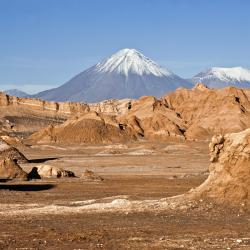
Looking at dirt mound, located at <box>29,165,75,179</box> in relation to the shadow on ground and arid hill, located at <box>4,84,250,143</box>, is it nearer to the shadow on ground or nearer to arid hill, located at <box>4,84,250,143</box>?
the shadow on ground

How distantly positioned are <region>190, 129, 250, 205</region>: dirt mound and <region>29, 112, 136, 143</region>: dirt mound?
87751 mm

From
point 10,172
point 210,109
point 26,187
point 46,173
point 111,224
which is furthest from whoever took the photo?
point 210,109

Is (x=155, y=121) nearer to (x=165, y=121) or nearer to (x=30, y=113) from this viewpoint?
(x=165, y=121)

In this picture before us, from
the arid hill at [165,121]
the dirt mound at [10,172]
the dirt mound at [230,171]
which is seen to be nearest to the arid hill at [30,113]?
the arid hill at [165,121]

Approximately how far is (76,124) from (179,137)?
16621 mm

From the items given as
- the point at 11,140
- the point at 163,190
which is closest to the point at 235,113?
the point at 11,140

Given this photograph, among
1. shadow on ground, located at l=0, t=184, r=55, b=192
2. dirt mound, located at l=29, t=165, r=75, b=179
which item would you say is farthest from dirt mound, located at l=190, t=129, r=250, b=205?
dirt mound, located at l=29, t=165, r=75, b=179

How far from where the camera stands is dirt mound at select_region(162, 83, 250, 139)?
122 metres

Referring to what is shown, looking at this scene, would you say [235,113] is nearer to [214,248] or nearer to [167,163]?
[167,163]

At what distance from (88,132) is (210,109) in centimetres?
2904

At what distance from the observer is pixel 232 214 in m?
22.1

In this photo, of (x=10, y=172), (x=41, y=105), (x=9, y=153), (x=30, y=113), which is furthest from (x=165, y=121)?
(x=10, y=172)

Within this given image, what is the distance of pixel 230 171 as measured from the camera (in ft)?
78.2

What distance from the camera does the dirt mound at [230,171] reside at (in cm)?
2331
